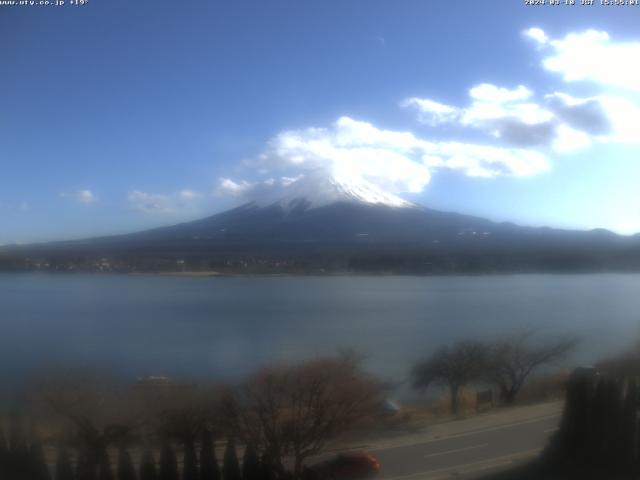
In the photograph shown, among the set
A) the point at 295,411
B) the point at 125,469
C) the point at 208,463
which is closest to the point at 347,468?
the point at 295,411

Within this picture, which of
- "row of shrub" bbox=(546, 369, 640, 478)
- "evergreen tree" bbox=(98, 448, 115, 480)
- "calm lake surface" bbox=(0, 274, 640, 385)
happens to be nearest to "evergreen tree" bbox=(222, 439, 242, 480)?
"evergreen tree" bbox=(98, 448, 115, 480)

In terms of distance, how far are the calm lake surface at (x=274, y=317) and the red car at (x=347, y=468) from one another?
843 millimetres

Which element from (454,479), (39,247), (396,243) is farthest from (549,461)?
(39,247)

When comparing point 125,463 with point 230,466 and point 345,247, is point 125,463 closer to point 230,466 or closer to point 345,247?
point 230,466

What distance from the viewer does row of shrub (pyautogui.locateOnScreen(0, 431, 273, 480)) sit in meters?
2.62

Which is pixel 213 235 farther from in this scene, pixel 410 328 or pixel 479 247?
pixel 479 247

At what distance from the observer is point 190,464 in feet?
8.87

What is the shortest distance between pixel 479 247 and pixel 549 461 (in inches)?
125

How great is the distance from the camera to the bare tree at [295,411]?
2865 millimetres

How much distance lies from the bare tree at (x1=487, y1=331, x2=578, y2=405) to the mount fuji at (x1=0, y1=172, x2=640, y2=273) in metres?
1.23

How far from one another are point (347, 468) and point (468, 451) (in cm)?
75

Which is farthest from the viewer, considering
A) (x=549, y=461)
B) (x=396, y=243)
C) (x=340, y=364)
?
(x=396, y=243)

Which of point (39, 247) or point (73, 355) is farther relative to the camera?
point (39, 247)

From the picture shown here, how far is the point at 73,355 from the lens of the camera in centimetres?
364
